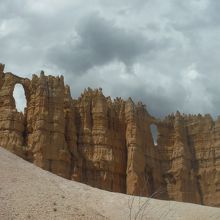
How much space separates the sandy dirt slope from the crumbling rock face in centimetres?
2261

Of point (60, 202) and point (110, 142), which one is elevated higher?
point (110, 142)

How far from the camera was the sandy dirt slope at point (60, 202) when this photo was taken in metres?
24.6

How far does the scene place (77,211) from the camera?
25.7 metres

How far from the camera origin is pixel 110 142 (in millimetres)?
63438

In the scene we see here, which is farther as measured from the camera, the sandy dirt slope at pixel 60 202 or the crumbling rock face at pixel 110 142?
the crumbling rock face at pixel 110 142

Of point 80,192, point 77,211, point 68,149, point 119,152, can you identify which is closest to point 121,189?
point 119,152

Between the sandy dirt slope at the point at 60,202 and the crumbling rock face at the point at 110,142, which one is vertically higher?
the crumbling rock face at the point at 110,142

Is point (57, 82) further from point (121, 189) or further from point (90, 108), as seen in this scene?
point (121, 189)

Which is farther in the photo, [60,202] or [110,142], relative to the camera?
[110,142]

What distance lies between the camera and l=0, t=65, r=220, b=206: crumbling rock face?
56625 mm

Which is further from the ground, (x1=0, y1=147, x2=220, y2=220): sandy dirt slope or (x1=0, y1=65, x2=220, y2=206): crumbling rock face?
(x1=0, y1=65, x2=220, y2=206): crumbling rock face

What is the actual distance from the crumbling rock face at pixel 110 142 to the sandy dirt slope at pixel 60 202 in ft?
74.2

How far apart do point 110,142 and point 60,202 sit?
3693 centimetres

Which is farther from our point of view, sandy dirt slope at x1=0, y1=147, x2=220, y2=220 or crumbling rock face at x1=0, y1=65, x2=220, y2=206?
crumbling rock face at x1=0, y1=65, x2=220, y2=206
